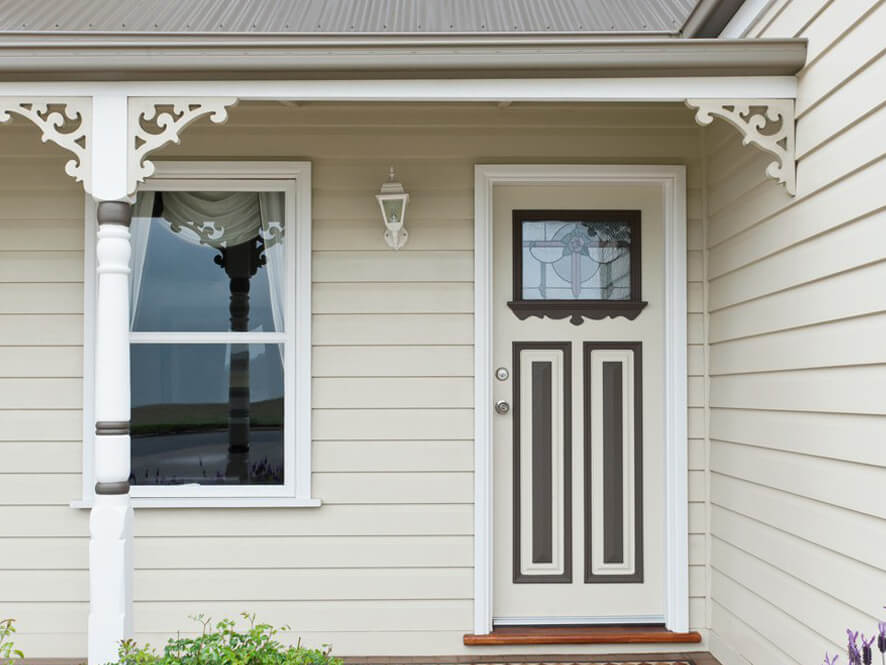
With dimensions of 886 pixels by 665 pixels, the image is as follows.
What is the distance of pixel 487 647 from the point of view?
3854mm

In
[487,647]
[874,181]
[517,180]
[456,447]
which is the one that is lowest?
[487,647]

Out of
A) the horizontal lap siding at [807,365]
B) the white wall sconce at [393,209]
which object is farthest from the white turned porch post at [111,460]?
the horizontal lap siding at [807,365]

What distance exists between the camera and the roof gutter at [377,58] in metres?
2.96

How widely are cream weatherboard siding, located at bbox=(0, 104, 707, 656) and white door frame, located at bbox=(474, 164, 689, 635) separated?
5 cm

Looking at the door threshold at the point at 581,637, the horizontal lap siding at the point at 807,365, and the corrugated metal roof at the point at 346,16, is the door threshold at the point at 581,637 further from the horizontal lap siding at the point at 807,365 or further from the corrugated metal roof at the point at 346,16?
the corrugated metal roof at the point at 346,16

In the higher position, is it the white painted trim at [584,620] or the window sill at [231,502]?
the window sill at [231,502]

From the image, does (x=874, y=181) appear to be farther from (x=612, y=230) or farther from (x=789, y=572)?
(x=612, y=230)

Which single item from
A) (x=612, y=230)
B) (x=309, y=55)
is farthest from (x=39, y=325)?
(x=612, y=230)

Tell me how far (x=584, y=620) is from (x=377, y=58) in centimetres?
261

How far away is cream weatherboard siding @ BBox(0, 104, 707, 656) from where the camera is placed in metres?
3.85

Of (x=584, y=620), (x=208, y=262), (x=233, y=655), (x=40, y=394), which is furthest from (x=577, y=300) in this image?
(x=40, y=394)

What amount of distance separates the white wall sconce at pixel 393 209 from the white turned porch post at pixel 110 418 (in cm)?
115

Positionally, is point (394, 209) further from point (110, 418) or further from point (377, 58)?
point (110, 418)

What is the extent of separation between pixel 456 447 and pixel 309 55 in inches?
70.8
